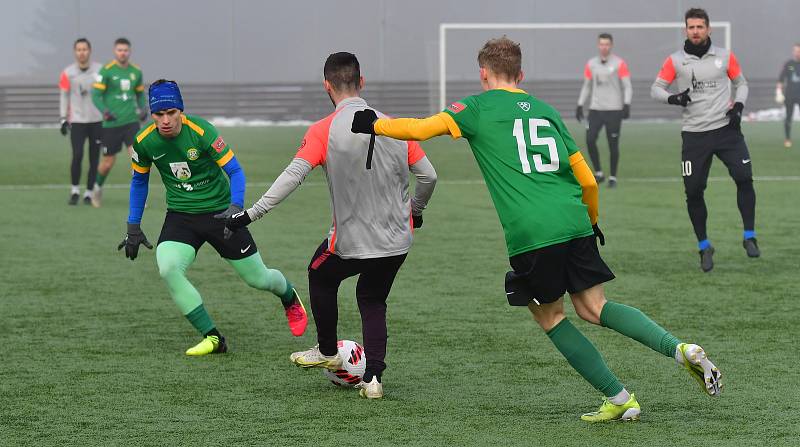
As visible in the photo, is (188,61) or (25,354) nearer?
(25,354)

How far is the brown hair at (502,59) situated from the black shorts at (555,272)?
0.79 metres

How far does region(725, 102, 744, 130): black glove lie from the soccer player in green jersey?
17.5 ft

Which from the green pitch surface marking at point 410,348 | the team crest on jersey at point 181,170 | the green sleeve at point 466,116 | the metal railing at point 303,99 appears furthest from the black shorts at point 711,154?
the metal railing at point 303,99

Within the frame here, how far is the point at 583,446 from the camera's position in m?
5.59

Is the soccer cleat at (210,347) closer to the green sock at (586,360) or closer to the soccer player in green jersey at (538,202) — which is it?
the soccer player in green jersey at (538,202)

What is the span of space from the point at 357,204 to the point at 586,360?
4.53 feet

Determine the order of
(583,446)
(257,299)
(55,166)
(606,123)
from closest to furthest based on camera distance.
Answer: (583,446)
(257,299)
(606,123)
(55,166)

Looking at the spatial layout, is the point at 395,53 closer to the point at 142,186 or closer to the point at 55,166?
the point at 55,166

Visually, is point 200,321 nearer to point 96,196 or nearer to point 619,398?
point 619,398

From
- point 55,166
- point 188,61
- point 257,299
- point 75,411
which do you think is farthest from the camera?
point 188,61

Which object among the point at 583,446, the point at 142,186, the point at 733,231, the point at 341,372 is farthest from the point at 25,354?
the point at 733,231

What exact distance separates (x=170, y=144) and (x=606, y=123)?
12.6 metres

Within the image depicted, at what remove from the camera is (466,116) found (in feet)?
19.2

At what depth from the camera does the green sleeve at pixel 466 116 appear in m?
5.83
